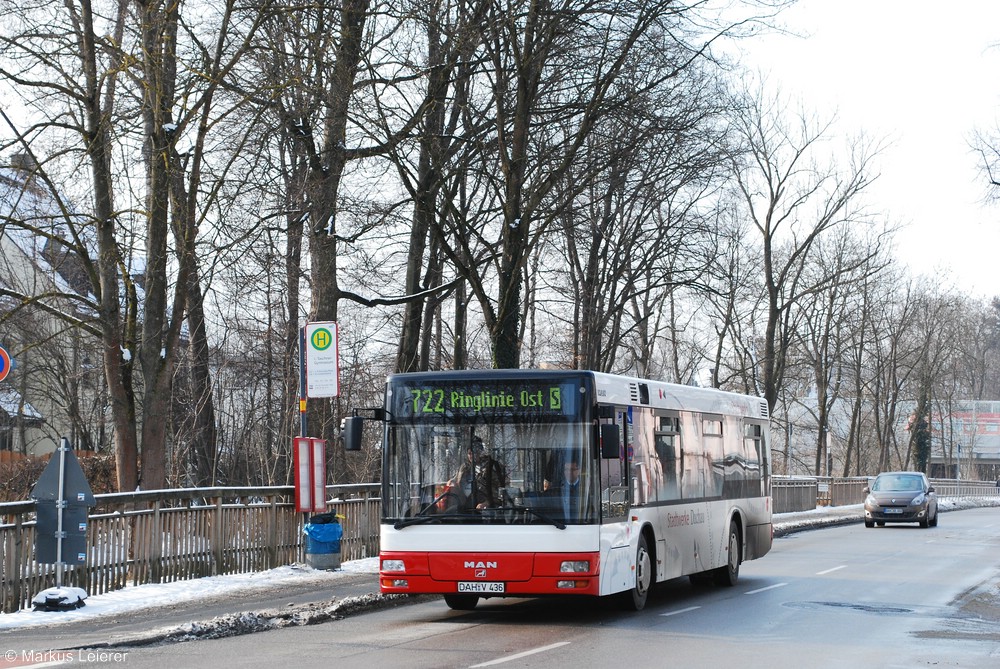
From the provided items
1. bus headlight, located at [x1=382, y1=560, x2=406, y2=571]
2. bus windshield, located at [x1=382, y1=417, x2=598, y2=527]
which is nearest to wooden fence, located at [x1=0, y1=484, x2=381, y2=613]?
bus headlight, located at [x1=382, y1=560, x2=406, y2=571]

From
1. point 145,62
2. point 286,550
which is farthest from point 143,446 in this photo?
point 145,62

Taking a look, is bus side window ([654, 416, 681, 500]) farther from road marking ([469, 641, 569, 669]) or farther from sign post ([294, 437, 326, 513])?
sign post ([294, 437, 326, 513])

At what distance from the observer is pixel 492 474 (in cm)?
1341

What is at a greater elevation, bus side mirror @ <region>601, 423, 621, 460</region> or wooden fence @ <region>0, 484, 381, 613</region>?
bus side mirror @ <region>601, 423, 621, 460</region>

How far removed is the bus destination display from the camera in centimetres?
1358

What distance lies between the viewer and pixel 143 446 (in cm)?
2284

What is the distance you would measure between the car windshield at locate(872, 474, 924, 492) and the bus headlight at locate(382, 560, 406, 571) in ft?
93.5

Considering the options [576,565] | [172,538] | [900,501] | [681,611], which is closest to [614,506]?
[576,565]

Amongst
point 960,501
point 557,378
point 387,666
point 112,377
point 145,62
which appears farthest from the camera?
point 960,501

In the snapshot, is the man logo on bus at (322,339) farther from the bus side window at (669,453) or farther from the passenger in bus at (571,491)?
the passenger in bus at (571,491)

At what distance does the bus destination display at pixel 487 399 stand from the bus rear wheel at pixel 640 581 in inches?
89.3

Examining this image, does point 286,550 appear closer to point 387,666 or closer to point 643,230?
point 387,666

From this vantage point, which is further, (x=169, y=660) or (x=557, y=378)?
(x=557, y=378)

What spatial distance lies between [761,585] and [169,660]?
34.5 ft
